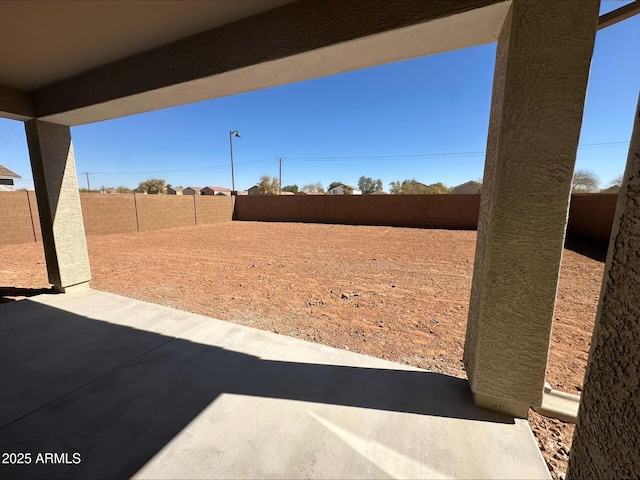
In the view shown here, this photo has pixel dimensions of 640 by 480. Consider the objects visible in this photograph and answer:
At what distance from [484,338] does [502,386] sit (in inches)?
13.6

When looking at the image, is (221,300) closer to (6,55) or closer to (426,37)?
(6,55)

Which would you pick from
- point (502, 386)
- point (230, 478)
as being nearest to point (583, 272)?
point (502, 386)

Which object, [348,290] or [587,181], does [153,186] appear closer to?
[348,290]

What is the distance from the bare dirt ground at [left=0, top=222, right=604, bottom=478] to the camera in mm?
2795

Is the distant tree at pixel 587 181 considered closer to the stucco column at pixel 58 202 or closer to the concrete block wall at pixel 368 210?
the concrete block wall at pixel 368 210

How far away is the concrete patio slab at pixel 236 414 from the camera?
4.82ft

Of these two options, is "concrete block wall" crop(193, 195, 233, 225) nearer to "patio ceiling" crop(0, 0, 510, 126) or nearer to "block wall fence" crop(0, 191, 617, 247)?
"block wall fence" crop(0, 191, 617, 247)

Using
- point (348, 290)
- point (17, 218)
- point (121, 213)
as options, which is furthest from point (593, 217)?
point (17, 218)

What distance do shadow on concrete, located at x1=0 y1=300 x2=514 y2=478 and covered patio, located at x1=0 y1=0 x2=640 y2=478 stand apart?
0.04 feet

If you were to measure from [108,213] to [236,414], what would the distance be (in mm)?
12910

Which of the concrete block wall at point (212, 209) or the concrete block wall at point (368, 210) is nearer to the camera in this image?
the concrete block wall at point (368, 210)

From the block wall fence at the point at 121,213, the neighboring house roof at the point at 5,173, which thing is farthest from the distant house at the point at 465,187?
the neighboring house roof at the point at 5,173

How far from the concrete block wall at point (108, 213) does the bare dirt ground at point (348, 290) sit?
90.4 inches

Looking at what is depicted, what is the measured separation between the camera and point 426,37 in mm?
1800
